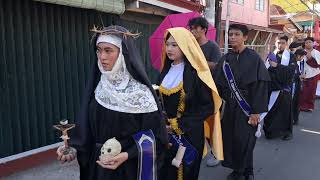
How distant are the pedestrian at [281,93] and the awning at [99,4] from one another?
295 cm

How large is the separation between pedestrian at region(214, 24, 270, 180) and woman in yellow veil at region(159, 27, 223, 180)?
4.27 feet

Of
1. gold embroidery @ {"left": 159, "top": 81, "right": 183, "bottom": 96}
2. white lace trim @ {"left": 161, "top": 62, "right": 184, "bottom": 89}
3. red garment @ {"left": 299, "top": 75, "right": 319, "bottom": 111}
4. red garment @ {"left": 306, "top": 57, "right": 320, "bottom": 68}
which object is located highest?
white lace trim @ {"left": 161, "top": 62, "right": 184, "bottom": 89}

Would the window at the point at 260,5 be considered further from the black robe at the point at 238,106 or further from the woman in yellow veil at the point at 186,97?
the woman in yellow veil at the point at 186,97

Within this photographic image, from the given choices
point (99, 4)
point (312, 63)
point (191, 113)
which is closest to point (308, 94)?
point (312, 63)

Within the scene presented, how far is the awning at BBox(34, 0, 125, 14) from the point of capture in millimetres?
5617

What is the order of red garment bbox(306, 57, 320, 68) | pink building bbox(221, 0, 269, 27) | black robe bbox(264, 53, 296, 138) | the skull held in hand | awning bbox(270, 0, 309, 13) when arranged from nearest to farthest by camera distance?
the skull held in hand, black robe bbox(264, 53, 296, 138), red garment bbox(306, 57, 320, 68), pink building bbox(221, 0, 269, 27), awning bbox(270, 0, 309, 13)

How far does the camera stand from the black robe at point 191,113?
12.6ft

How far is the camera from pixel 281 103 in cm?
811

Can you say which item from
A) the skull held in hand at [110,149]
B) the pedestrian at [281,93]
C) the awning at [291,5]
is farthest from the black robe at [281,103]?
the awning at [291,5]

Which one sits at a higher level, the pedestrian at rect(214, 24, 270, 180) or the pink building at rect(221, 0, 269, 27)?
the pink building at rect(221, 0, 269, 27)

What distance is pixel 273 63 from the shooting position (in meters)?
6.99

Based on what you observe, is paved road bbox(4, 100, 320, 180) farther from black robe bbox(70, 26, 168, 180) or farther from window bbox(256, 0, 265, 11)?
window bbox(256, 0, 265, 11)

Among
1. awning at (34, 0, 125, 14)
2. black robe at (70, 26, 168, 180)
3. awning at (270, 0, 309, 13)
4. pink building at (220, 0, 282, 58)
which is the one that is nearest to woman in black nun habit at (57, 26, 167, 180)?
black robe at (70, 26, 168, 180)

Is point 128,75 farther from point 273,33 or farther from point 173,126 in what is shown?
point 273,33
